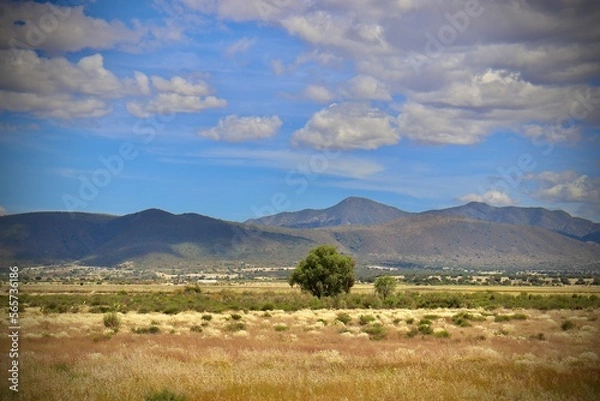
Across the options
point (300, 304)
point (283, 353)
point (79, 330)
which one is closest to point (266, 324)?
point (79, 330)

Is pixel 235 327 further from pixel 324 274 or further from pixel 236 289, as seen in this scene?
pixel 236 289

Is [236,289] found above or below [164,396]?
below

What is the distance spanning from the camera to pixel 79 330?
111 feet

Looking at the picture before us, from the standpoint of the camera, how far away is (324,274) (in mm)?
84875

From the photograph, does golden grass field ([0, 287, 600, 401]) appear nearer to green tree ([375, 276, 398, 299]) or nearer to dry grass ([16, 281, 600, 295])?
green tree ([375, 276, 398, 299])

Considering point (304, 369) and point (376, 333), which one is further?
point (376, 333)

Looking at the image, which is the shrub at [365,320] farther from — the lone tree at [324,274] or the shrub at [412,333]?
the lone tree at [324,274]

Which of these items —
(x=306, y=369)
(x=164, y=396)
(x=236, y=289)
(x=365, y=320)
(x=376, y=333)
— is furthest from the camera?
(x=236, y=289)

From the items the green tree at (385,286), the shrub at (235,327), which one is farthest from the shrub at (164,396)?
the green tree at (385,286)

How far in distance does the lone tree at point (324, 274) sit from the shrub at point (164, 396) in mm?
70340

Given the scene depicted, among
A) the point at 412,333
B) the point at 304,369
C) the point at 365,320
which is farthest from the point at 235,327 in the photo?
the point at 304,369

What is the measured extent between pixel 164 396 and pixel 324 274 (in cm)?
7157

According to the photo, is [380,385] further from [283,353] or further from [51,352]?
[51,352]

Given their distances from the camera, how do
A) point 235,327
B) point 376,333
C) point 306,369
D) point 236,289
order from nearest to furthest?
point 306,369
point 376,333
point 235,327
point 236,289
